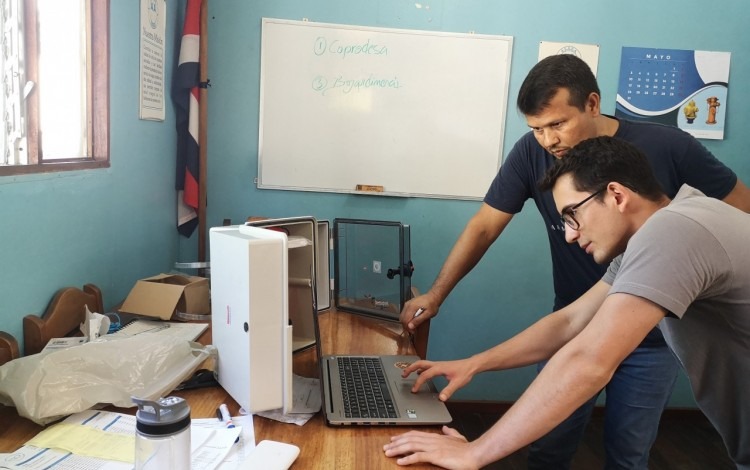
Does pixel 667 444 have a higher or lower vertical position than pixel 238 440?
lower

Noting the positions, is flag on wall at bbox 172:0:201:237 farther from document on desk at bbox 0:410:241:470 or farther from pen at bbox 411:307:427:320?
document on desk at bbox 0:410:241:470

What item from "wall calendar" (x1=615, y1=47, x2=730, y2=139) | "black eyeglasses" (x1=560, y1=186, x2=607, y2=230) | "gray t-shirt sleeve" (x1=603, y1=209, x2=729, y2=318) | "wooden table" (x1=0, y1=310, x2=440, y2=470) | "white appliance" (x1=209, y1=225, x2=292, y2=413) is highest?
"wall calendar" (x1=615, y1=47, x2=730, y2=139)

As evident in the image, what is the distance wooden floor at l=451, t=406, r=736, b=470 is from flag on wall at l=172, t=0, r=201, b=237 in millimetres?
1774

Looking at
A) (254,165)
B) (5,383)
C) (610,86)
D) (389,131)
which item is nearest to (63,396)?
(5,383)

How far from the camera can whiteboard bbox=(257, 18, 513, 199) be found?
2.64 m

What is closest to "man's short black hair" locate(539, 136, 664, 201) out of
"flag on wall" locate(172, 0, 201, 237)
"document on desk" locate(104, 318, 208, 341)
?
"document on desk" locate(104, 318, 208, 341)

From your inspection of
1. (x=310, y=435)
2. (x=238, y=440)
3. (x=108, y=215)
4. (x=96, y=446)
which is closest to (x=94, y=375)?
(x=96, y=446)

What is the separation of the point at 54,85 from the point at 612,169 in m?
1.58

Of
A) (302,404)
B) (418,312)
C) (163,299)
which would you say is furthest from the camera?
(418,312)

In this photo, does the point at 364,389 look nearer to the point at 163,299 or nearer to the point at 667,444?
the point at 163,299

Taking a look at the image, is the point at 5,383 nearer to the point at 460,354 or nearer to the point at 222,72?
the point at 222,72

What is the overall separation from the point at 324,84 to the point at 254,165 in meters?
0.54

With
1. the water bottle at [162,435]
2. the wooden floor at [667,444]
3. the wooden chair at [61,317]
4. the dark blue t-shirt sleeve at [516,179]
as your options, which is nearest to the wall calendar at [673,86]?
the dark blue t-shirt sleeve at [516,179]

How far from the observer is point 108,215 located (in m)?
1.78
